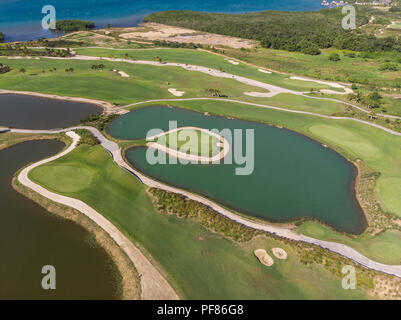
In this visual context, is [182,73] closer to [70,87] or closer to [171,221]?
[70,87]

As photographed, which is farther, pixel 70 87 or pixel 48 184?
pixel 70 87

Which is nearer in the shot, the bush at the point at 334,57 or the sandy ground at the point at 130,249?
the sandy ground at the point at 130,249

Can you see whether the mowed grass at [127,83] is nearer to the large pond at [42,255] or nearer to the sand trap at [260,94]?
the sand trap at [260,94]

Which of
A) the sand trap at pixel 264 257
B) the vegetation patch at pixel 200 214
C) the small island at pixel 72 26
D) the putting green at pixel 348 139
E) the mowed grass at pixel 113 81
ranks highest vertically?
the small island at pixel 72 26

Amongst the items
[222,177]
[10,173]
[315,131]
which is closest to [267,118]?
[315,131]

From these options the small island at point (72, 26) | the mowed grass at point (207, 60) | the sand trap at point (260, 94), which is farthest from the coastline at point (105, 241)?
the small island at point (72, 26)

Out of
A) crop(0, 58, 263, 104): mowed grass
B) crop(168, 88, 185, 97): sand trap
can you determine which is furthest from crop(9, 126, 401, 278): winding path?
crop(0, 58, 263, 104): mowed grass

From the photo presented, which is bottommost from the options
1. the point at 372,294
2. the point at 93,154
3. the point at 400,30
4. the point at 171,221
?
the point at 372,294
